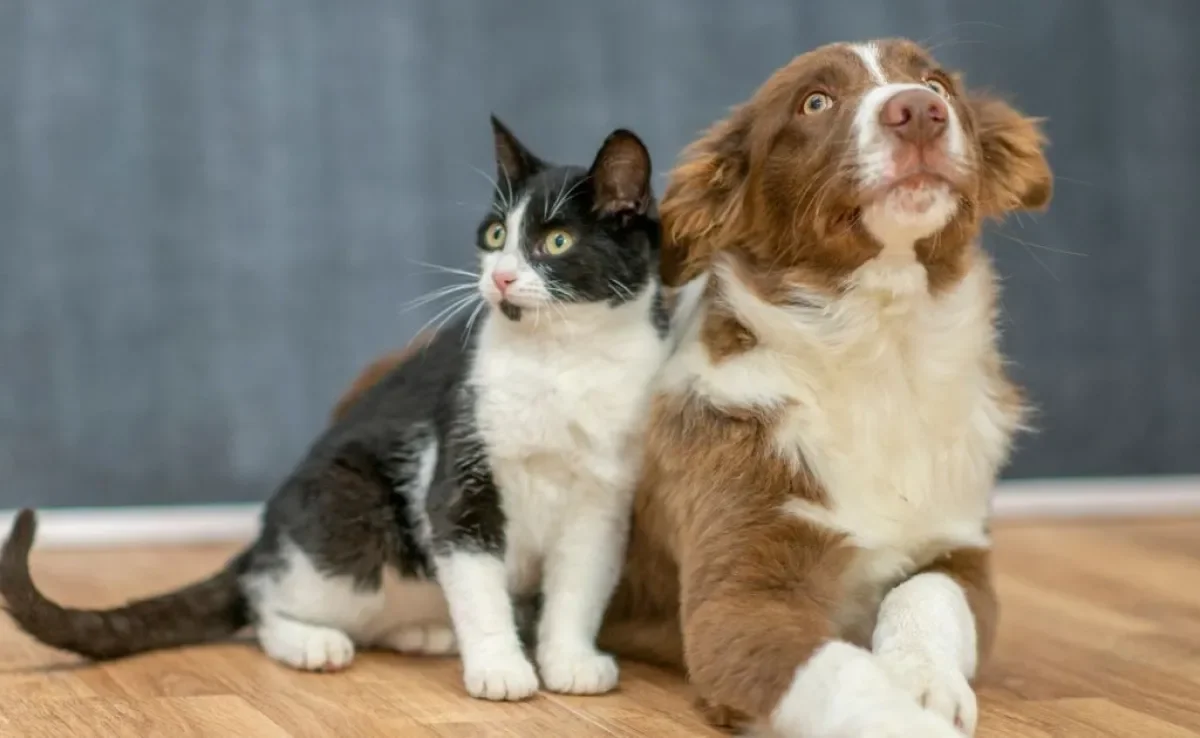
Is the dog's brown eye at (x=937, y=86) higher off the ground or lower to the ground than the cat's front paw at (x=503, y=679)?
higher

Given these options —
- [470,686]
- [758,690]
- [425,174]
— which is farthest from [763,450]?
[425,174]

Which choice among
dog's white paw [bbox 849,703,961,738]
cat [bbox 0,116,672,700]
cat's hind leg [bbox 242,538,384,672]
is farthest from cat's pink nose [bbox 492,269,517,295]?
dog's white paw [bbox 849,703,961,738]

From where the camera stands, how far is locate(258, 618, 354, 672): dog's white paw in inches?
80.5

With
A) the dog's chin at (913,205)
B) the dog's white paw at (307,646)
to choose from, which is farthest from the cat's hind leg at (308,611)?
the dog's chin at (913,205)

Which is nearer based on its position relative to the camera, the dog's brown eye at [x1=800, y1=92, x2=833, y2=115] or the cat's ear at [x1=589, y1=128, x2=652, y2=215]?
the dog's brown eye at [x1=800, y1=92, x2=833, y2=115]

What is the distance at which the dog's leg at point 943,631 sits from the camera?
1596 millimetres

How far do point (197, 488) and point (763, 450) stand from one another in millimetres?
1927

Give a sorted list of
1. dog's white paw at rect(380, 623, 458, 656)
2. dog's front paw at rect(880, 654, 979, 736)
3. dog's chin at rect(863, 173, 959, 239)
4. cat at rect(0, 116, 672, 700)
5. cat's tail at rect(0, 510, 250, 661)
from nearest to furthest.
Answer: dog's front paw at rect(880, 654, 979, 736) → dog's chin at rect(863, 173, 959, 239) → cat at rect(0, 116, 672, 700) → cat's tail at rect(0, 510, 250, 661) → dog's white paw at rect(380, 623, 458, 656)

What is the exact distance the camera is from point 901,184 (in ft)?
5.56

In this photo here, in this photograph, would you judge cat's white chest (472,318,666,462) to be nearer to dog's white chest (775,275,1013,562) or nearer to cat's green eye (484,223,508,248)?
cat's green eye (484,223,508,248)

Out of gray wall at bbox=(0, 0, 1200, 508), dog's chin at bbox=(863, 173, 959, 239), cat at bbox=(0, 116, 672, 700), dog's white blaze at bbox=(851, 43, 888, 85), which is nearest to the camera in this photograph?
dog's chin at bbox=(863, 173, 959, 239)

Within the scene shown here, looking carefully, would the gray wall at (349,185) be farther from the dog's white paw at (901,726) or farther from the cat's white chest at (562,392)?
the dog's white paw at (901,726)

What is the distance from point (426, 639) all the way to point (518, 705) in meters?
0.38


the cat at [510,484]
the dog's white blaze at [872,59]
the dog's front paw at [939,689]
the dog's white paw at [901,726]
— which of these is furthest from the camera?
the cat at [510,484]
